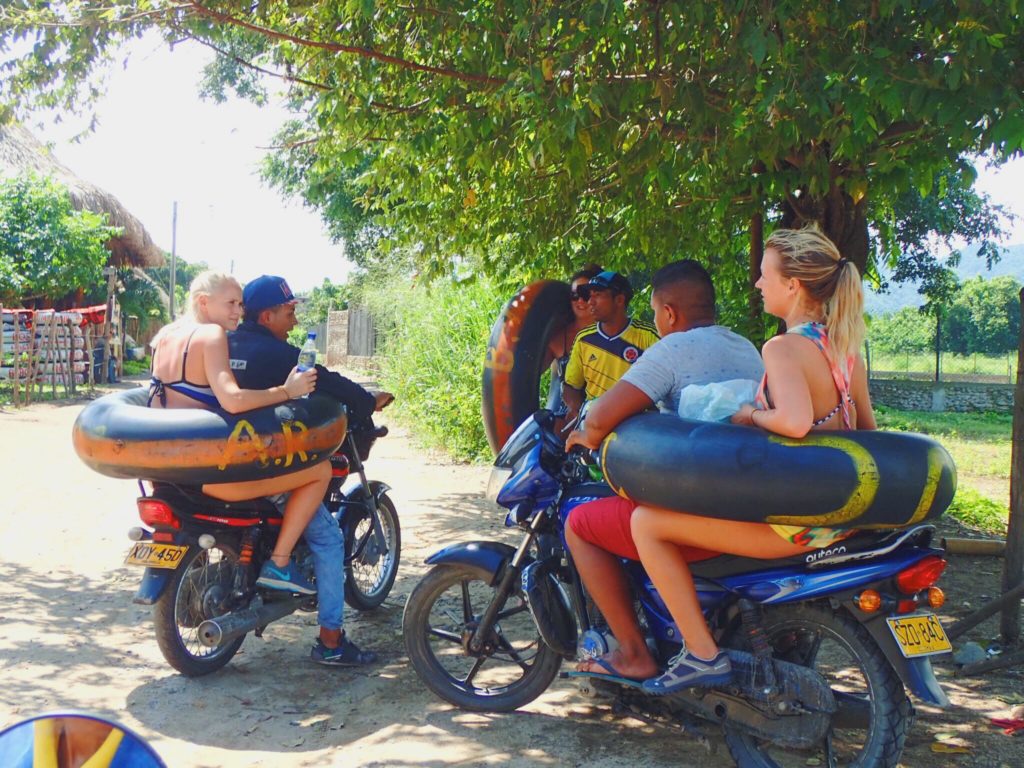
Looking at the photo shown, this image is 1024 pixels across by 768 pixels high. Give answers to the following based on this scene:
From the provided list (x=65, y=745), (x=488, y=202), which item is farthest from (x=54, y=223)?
(x=65, y=745)

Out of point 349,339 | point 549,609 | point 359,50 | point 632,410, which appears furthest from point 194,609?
point 349,339

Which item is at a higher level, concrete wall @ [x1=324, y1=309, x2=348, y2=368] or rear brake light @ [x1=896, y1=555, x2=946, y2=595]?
concrete wall @ [x1=324, y1=309, x2=348, y2=368]

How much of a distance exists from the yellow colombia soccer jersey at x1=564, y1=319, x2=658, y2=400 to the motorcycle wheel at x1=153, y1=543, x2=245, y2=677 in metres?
2.02

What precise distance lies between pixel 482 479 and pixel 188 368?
6297 mm

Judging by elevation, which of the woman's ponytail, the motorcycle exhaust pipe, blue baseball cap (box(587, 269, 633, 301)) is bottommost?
the motorcycle exhaust pipe

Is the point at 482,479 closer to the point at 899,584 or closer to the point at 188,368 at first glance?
the point at 188,368

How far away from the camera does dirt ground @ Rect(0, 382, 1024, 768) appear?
12.4 feet

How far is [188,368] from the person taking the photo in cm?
455

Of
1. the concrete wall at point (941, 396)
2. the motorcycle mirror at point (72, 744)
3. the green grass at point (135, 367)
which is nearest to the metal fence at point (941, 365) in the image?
the concrete wall at point (941, 396)

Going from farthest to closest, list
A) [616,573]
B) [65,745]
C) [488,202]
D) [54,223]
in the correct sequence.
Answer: [54,223] < [488,202] < [616,573] < [65,745]

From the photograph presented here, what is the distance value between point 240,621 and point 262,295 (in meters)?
1.50

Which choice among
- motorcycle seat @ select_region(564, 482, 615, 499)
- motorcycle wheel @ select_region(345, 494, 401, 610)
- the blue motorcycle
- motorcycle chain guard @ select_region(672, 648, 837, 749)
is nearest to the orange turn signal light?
the blue motorcycle

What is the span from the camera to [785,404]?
3139 millimetres

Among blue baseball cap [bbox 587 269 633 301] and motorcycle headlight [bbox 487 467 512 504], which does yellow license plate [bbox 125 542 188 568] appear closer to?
motorcycle headlight [bbox 487 467 512 504]
